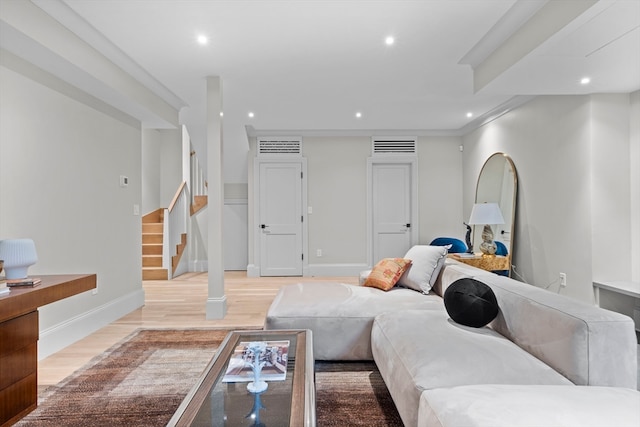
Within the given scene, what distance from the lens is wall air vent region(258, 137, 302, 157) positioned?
620cm

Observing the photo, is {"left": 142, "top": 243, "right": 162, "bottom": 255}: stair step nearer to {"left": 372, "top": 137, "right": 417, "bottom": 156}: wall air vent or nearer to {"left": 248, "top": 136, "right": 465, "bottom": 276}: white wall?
{"left": 248, "top": 136, "right": 465, "bottom": 276}: white wall

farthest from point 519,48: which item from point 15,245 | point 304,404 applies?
point 15,245

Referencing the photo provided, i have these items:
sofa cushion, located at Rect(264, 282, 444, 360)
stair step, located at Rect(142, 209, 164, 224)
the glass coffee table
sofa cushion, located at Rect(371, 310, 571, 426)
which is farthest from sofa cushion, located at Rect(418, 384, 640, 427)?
stair step, located at Rect(142, 209, 164, 224)

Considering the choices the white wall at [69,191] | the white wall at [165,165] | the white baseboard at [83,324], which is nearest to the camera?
the white wall at [69,191]

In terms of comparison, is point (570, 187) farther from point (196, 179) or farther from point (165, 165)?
point (165, 165)

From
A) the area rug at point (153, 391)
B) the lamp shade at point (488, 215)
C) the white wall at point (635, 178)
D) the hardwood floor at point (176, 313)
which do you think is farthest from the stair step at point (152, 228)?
the white wall at point (635, 178)

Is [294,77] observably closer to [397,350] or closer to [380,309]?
[380,309]

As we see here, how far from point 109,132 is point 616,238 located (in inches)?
197

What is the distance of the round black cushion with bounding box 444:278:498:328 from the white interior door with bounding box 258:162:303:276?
14.1 ft

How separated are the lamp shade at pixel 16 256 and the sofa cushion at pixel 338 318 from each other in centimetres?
143

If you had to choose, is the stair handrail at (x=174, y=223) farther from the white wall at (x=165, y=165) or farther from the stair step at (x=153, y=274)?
the white wall at (x=165, y=165)

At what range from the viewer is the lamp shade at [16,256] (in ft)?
6.33

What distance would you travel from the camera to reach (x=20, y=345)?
1.89 metres

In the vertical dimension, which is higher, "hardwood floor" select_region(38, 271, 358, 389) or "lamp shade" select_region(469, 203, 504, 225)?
"lamp shade" select_region(469, 203, 504, 225)
